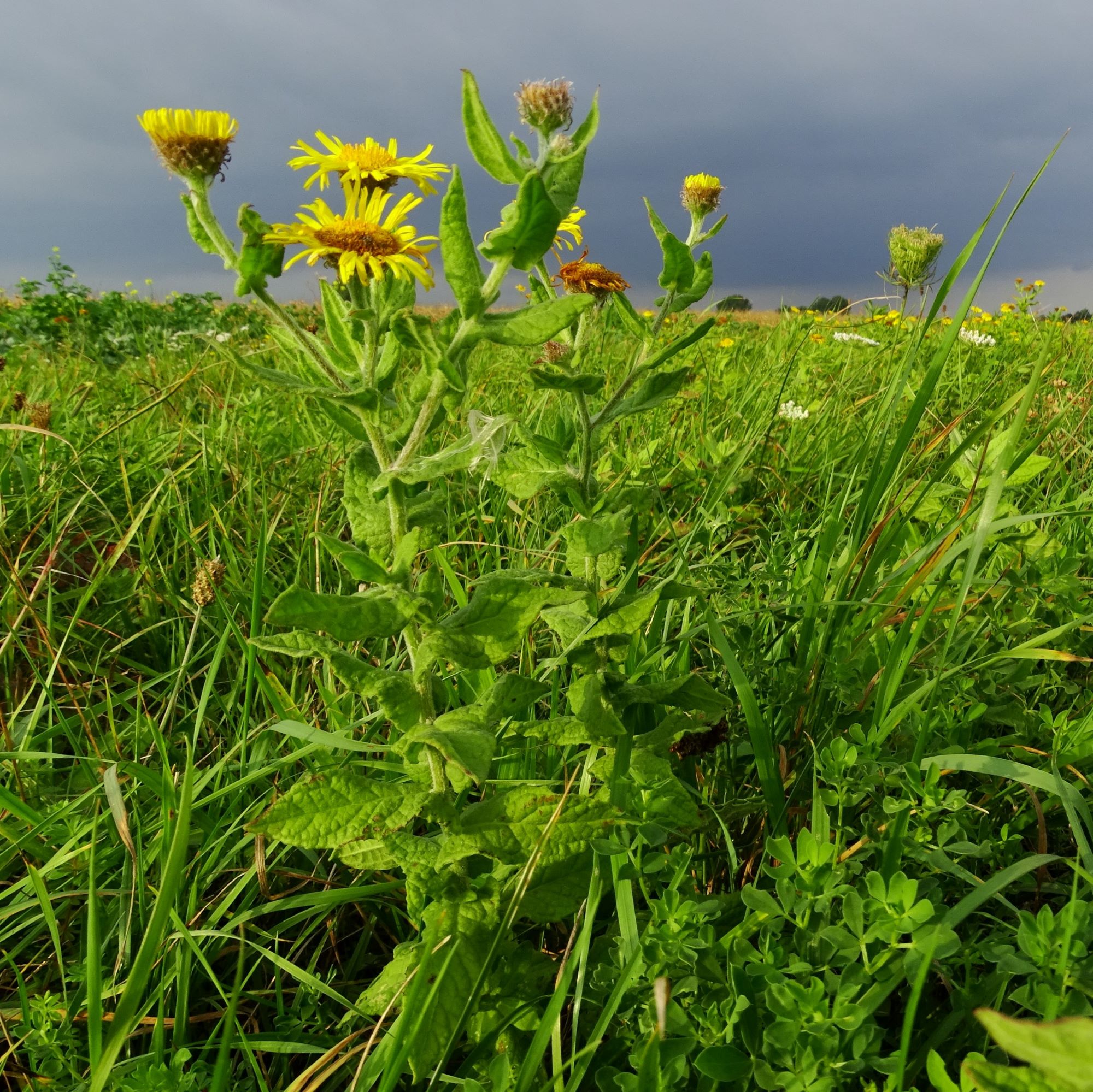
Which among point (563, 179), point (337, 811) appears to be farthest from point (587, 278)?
point (337, 811)

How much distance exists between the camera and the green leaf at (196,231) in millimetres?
1215

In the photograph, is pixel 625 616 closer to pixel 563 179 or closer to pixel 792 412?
pixel 563 179

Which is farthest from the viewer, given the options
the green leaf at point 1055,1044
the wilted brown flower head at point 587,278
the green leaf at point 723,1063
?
the wilted brown flower head at point 587,278

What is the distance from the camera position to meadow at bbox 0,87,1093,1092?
3.37 ft

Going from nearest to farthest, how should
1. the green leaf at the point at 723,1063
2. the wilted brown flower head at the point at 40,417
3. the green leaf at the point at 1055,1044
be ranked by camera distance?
the green leaf at the point at 1055,1044 < the green leaf at the point at 723,1063 < the wilted brown flower head at the point at 40,417

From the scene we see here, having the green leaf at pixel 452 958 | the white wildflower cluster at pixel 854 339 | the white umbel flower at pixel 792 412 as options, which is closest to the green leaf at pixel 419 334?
the green leaf at pixel 452 958

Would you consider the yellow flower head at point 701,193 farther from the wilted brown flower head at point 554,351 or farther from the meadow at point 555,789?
the wilted brown flower head at point 554,351

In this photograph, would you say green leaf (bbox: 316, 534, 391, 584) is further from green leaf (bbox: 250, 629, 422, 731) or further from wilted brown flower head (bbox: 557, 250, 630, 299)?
wilted brown flower head (bbox: 557, 250, 630, 299)

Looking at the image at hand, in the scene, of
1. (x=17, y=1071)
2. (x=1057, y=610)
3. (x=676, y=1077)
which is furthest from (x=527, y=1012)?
(x=1057, y=610)

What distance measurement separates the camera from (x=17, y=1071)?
127 cm

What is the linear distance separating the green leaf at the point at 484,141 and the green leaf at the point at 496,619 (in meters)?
0.54

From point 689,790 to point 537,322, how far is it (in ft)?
2.78

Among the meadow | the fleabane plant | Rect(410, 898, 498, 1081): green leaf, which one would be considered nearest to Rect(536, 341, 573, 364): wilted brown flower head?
the meadow

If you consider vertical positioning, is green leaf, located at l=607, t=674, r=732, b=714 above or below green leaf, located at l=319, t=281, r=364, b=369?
below
